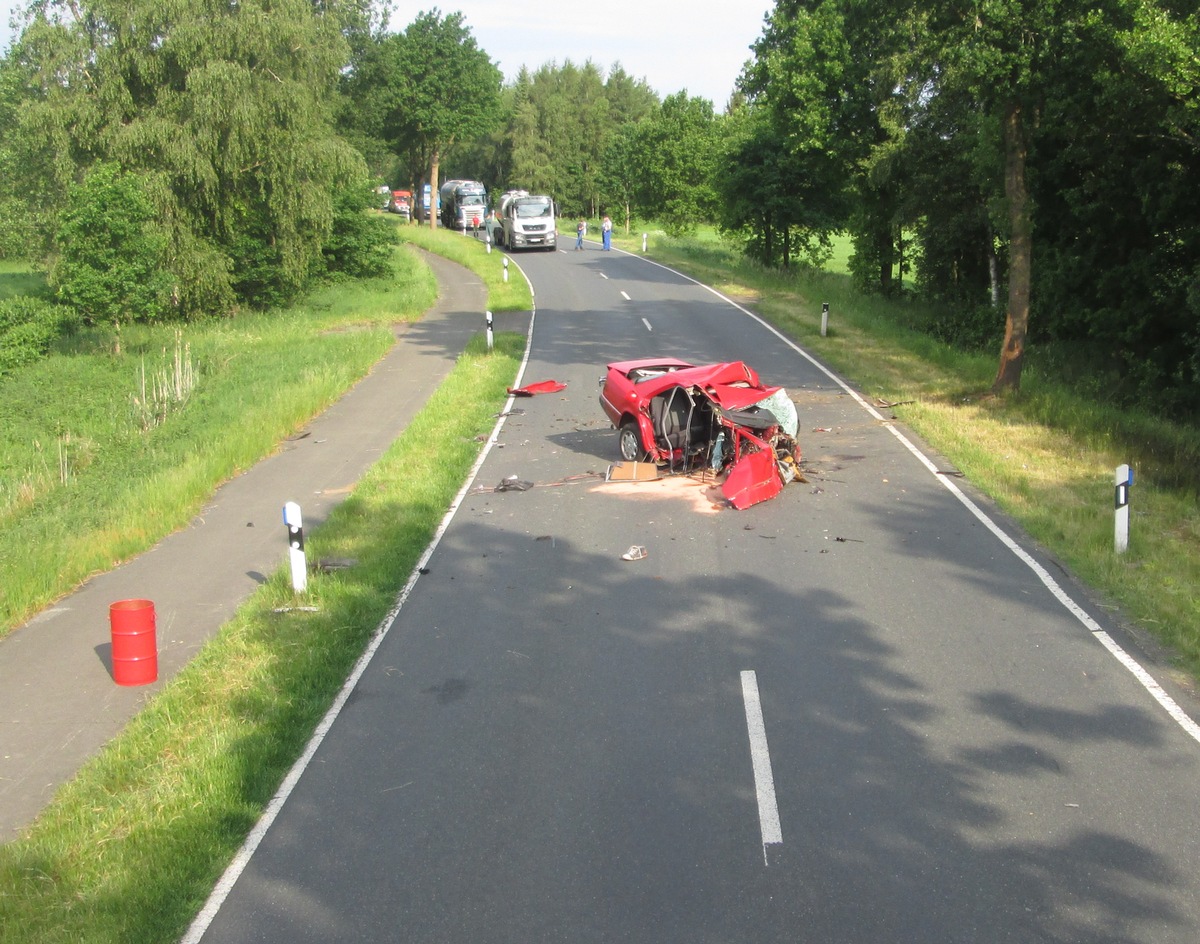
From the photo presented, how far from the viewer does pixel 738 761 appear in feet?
22.7

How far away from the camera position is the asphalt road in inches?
214

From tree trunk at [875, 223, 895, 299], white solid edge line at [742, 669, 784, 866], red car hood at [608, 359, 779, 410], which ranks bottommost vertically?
white solid edge line at [742, 669, 784, 866]

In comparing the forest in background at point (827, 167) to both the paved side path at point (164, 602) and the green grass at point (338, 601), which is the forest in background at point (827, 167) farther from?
the paved side path at point (164, 602)

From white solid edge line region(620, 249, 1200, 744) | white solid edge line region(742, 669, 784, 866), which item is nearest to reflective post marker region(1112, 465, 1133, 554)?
white solid edge line region(620, 249, 1200, 744)

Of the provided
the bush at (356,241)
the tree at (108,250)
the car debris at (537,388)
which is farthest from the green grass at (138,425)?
Answer: the bush at (356,241)

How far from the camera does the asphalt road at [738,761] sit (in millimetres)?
5441

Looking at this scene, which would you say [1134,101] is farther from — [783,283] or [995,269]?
[783,283]

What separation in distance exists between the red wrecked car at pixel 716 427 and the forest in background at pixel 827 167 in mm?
7239

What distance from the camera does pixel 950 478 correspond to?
46.5ft

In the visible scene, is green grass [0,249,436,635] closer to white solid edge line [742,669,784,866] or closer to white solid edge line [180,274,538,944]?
white solid edge line [180,274,538,944]

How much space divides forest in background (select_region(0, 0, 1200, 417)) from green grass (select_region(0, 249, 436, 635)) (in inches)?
63.9

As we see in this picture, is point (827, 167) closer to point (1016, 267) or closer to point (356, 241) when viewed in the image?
point (356, 241)

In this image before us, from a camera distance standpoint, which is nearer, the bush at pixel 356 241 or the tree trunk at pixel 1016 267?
the tree trunk at pixel 1016 267

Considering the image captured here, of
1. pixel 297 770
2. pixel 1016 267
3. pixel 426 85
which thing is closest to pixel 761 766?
pixel 297 770
